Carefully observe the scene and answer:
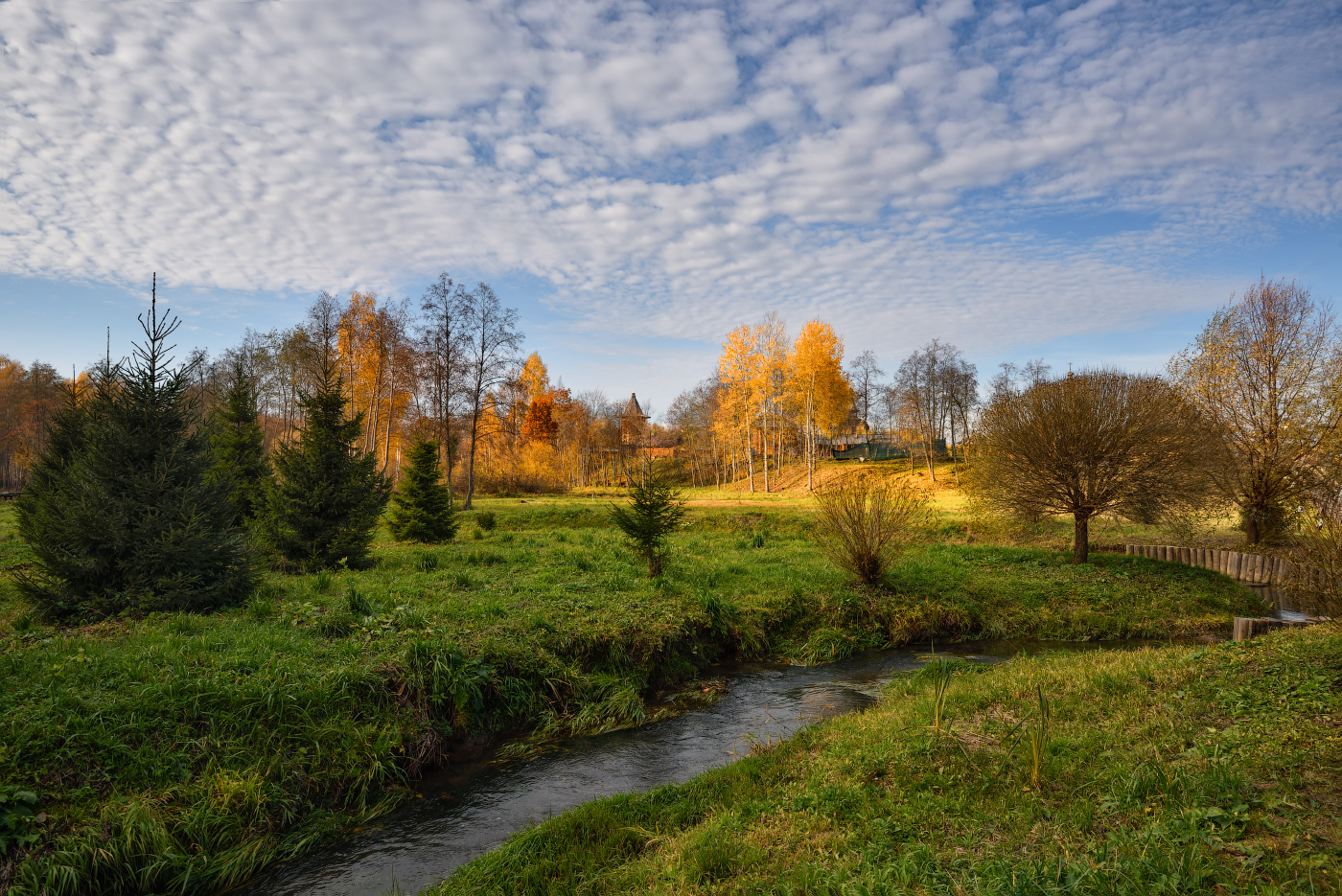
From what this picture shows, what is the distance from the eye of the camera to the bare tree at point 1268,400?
1823 cm

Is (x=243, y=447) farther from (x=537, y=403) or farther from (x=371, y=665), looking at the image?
(x=537, y=403)

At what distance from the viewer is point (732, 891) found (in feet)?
13.6

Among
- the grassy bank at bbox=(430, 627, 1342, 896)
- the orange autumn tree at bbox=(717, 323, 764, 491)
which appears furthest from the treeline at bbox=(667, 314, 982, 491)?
the grassy bank at bbox=(430, 627, 1342, 896)

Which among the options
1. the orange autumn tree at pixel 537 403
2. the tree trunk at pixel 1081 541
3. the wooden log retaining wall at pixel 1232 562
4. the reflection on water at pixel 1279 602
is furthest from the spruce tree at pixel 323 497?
the orange autumn tree at pixel 537 403

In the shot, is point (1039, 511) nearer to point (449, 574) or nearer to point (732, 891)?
point (449, 574)

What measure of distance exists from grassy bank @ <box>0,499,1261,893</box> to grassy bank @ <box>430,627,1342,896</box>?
2389 mm

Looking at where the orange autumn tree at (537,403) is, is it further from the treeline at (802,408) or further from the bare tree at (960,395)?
the bare tree at (960,395)

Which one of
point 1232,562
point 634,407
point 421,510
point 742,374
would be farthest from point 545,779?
point 634,407

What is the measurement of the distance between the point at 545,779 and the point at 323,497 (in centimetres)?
985

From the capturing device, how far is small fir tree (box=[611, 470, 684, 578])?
1368cm

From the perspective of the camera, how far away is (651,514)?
45.3 feet

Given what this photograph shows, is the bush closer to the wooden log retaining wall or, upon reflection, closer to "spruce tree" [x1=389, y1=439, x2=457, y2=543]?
the wooden log retaining wall

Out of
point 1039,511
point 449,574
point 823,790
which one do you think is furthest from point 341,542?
point 1039,511

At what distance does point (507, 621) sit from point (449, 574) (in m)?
3.78
